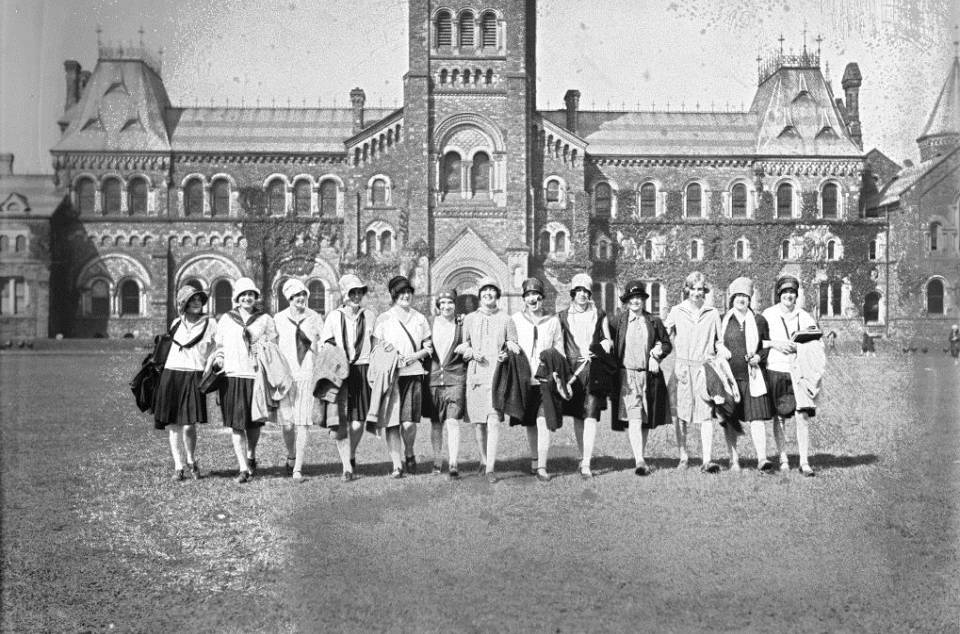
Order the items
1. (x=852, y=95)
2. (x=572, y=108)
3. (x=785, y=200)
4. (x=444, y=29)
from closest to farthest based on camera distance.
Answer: (x=444, y=29), (x=785, y=200), (x=572, y=108), (x=852, y=95)

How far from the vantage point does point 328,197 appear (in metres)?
44.0

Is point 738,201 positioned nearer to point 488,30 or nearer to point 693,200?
point 693,200

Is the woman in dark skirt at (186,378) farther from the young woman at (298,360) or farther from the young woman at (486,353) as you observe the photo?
the young woman at (486,353)

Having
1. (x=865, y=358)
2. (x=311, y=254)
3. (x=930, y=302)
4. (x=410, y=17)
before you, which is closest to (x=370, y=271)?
(x=311, y=254)

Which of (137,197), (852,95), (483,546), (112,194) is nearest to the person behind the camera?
(483,546)

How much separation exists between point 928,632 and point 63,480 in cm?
900

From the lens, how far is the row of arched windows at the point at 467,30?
3697 centimetres

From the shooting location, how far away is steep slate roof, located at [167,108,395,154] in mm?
44531

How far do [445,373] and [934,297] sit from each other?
3955 centimetres

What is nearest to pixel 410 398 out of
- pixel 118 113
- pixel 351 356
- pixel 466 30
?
pixel 351 356

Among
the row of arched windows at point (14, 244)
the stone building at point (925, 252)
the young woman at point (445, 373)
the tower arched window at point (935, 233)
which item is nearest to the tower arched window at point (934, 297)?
the stone building at point (925, 252)

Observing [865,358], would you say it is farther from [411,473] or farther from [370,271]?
[411,473]

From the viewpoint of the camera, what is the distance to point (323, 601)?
598 cm

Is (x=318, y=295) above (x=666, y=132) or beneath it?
beneath
